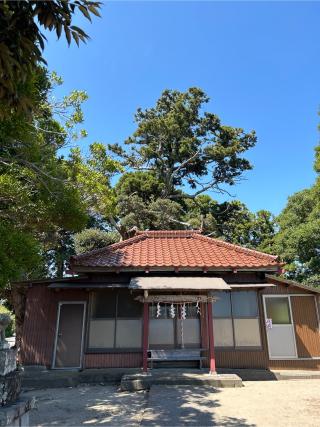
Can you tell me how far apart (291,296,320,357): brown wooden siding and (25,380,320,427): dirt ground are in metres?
1.95

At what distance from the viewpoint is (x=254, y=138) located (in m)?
25.2

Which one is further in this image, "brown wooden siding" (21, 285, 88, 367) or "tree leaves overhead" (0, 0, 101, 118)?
"brown wooden siding" (21, 285, 88, 367)

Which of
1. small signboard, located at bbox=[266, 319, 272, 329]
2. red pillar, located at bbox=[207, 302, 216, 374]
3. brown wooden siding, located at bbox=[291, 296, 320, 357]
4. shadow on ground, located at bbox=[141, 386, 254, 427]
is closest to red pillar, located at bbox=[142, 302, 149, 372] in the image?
shadow on ground, located at bbox=[141, 386, 254, 427]

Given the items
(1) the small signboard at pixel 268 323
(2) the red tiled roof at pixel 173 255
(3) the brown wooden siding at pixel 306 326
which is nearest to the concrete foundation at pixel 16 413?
(2) the red tiled roof at pixel 173 255

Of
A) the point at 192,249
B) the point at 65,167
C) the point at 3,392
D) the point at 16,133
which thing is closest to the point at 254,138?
the point at 192,249

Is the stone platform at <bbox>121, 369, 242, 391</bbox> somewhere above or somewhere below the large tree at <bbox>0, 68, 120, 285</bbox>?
below

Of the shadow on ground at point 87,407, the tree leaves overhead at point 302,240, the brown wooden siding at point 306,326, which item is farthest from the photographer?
the tree leaves overhead at point 302,240

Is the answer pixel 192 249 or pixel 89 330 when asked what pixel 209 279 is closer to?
pixel 192 249

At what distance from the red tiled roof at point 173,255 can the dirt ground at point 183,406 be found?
11.1ft

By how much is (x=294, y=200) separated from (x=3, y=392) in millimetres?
23833

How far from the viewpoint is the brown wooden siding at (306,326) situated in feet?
34.2

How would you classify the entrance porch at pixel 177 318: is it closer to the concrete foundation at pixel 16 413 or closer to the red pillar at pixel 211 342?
the red pillar at pixel 211 342

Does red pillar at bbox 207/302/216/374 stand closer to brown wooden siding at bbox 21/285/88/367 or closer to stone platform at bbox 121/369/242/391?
stone platform at bbox 121/369/242/391

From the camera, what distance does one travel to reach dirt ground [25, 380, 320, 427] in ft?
18.4
